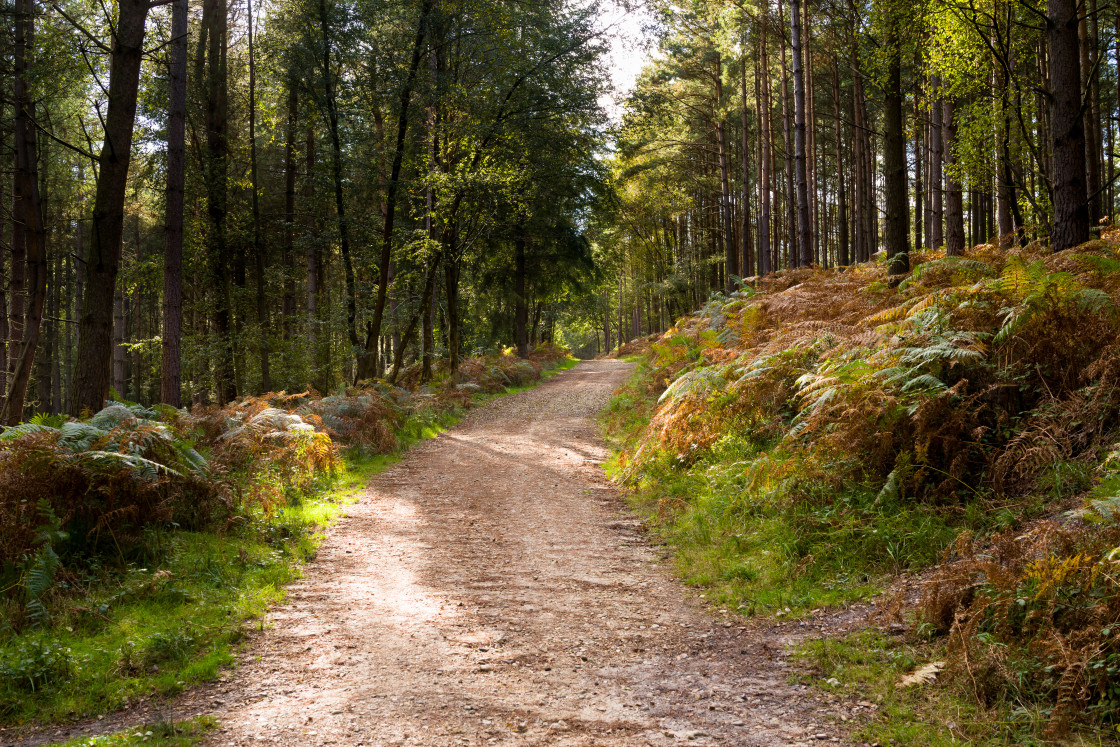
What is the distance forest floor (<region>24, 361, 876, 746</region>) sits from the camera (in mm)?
3334

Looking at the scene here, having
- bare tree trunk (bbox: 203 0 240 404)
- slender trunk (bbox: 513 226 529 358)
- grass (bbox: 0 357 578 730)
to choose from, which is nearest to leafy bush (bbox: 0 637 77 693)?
grass (bbox: 0 357 578 730)

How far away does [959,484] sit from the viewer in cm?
523

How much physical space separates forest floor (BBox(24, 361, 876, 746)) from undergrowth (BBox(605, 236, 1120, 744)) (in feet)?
1.92

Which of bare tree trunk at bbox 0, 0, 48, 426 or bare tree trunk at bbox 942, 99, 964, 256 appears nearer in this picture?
bare tree trunk at bbox 0, 0, 48, 426

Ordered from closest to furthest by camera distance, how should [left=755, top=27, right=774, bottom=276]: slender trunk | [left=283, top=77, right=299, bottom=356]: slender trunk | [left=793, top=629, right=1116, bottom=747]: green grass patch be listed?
1. [left=793, top=629, right=1116, bottom=747]: green grass patch
2. [left=283, top=77, right=299, bottom=356]: slender trunk
3. [left=755, top=27, right=774, bottom=276]: slender trunk

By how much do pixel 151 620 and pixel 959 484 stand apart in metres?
6.05

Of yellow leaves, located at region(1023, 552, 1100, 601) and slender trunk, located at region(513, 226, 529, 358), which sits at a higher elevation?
slender trunk, located at region(513, 226, 529, 358)

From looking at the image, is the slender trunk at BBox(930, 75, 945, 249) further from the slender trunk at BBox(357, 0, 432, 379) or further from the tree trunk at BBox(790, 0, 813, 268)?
the slender trunk at BBox(357, 0, 432, 379)

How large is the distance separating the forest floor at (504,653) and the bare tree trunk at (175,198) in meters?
5.74

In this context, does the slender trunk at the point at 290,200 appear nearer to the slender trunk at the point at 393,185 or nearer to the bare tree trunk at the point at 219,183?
the bare tree trunk at the point at 219,183

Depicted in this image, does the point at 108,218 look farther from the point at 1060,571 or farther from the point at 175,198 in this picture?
the point at 1060,571

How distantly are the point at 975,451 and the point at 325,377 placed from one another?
16.9 m

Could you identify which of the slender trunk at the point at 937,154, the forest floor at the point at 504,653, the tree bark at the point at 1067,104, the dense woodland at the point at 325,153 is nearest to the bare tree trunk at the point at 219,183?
the dense woodland at the point at 325,153

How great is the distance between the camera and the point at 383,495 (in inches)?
348
